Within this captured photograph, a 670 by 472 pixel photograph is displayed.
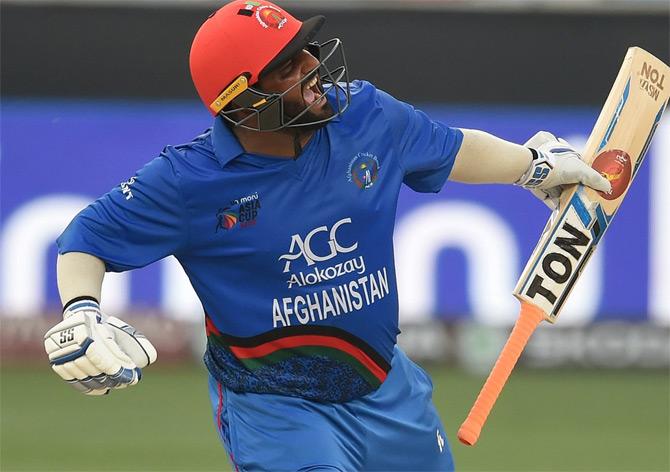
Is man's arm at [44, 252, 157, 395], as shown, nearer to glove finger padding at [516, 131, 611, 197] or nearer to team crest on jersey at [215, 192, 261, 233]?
team crest on jersey at [215, 192, 261, 233]

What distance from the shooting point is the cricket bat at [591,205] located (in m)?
4.41

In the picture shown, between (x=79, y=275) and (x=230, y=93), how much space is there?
635 mm

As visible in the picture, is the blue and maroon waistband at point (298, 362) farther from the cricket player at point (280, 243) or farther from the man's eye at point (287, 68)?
the man's eye at point (287, 68)

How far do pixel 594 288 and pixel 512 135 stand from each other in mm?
1014

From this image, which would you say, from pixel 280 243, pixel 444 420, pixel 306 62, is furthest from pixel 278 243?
pixel 444 420

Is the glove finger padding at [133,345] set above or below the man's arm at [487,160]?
below

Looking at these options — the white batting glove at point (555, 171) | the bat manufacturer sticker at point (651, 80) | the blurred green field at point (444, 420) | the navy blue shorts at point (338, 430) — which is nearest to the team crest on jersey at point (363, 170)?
the navy blue shorts at point (338, 430)

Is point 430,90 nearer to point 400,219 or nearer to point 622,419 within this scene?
point 400,219

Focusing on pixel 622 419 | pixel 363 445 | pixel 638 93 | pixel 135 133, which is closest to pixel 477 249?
pixel 622 419

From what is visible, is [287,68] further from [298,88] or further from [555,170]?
[555,170]

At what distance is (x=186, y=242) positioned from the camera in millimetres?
3766

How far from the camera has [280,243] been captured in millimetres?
3771

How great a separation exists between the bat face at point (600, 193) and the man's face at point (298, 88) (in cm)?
101

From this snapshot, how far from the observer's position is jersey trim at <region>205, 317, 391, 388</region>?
382cm
